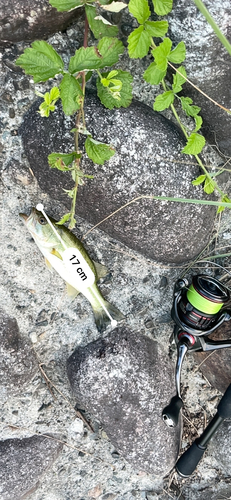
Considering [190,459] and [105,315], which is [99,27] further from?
[190,459]

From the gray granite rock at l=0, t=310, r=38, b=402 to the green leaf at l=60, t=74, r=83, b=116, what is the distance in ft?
3.33

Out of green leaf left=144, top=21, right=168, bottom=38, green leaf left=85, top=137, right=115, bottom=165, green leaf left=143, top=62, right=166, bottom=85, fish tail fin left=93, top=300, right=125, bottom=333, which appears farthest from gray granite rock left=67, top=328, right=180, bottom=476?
green leaf left=144, top=21, right=168, bottom=38

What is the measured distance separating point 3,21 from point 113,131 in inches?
24.7

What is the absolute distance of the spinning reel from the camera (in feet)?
5.99

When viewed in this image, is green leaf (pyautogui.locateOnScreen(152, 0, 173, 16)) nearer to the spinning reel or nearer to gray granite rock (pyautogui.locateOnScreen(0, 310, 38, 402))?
the spinning reel

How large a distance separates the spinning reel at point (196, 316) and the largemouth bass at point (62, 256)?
1.05ft

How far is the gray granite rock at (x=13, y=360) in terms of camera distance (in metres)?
1.96

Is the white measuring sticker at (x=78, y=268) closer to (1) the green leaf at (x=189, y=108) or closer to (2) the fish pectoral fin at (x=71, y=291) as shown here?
(2) the fish pectoral fin at (x=71, y=291)

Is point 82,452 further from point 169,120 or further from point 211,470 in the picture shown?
point 169,120

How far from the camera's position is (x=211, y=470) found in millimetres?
2326

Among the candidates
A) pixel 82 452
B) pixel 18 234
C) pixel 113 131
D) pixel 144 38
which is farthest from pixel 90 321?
pixel 144 38

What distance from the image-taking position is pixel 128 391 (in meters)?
1.99

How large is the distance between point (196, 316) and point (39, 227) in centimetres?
78

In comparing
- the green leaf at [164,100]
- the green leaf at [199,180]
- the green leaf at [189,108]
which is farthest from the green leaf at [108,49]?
the green leaf at [199,180]
